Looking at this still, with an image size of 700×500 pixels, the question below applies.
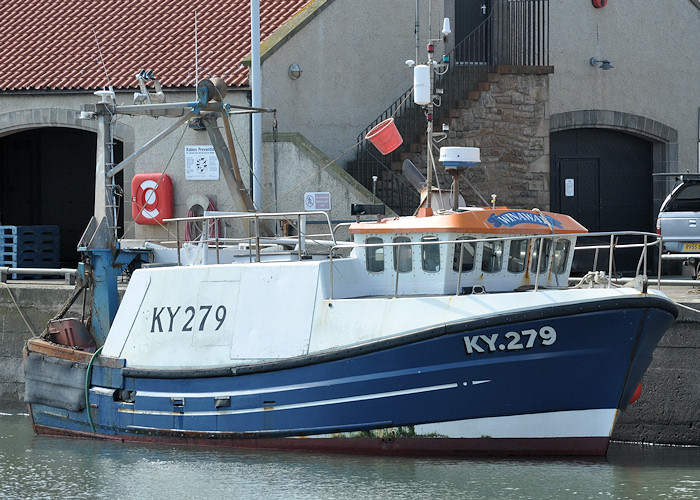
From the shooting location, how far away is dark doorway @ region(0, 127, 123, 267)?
89.6 feet

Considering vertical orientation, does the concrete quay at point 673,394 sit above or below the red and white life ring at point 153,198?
below

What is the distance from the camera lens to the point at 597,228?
79.1 ft

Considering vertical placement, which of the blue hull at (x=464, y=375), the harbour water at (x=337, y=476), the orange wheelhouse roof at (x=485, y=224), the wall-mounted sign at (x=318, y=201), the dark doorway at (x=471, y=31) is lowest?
the harbour water at (x=337, y=476)

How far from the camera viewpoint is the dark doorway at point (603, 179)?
23.8 meters

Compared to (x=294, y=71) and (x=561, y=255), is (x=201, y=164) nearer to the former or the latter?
(x=294, y=71)

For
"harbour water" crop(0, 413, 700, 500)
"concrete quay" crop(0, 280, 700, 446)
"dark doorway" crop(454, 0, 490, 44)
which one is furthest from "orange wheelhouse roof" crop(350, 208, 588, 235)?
"dark doorway" crop(454, 0, 490, 44)

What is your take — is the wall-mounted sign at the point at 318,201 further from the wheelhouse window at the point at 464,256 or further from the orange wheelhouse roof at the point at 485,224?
the wheelhouse window at the point at 464,256

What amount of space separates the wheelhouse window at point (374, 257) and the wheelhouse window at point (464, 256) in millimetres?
933

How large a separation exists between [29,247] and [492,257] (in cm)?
1136

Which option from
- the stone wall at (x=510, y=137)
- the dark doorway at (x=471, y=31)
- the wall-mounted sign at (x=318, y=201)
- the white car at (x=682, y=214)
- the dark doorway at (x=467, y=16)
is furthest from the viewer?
the dark doorway at (x=467, y=16)

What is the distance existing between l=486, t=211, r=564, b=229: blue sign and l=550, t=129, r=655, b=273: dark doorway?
11.0 meters

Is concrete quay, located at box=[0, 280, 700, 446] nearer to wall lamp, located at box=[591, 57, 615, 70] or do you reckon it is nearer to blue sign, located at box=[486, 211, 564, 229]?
blue sign, located at box=[486, 211, 564, 229]

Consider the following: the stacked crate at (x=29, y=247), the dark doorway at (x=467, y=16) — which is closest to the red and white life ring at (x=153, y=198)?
the stacked crate at (x=29, y=247)

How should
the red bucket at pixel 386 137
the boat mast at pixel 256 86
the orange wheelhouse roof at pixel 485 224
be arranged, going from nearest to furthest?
1. the orange wheelhouse roof at pixel 485 224
2. the red bucket at pixel 386 137
3. the boat mast at pixel 256 86
